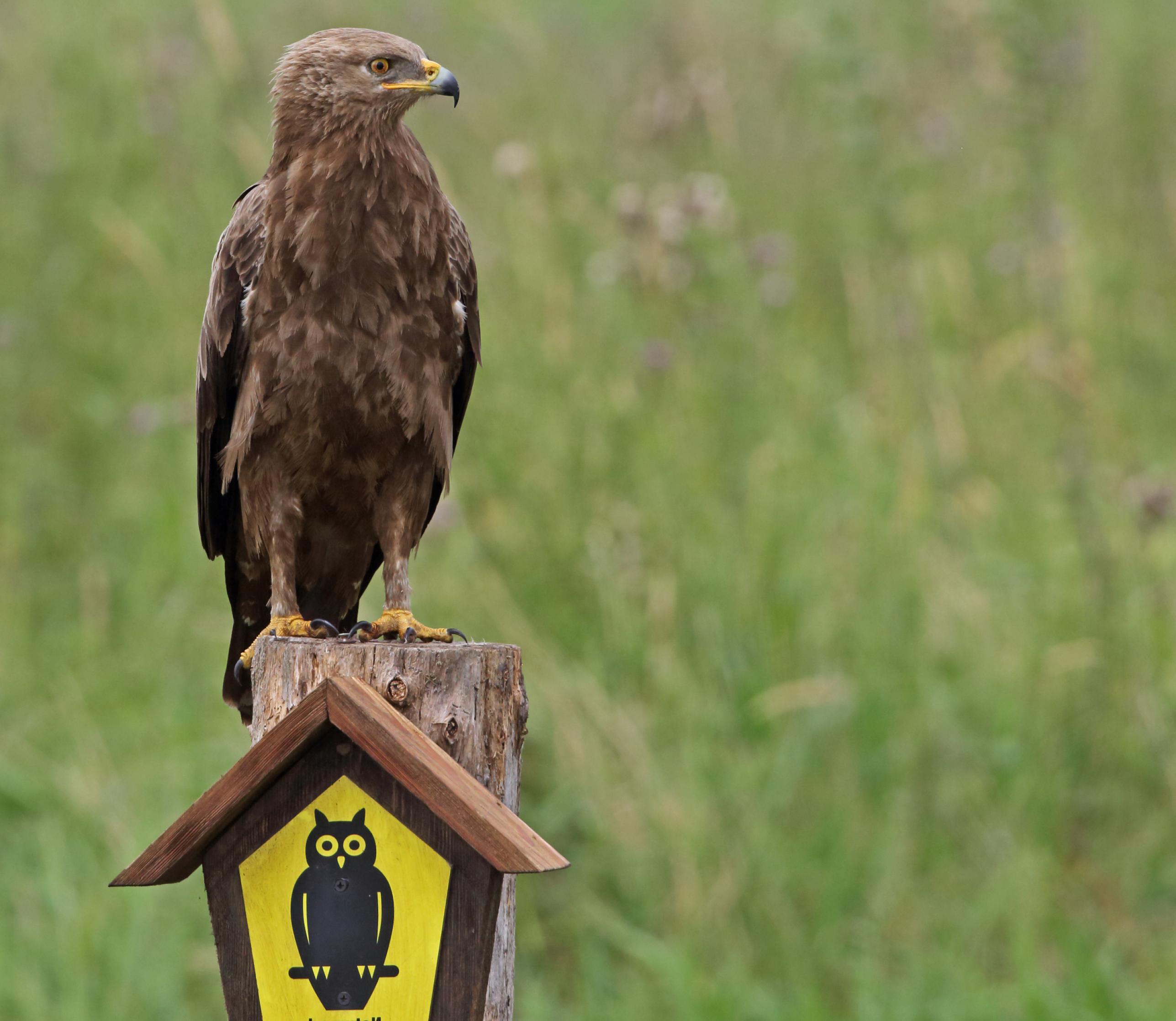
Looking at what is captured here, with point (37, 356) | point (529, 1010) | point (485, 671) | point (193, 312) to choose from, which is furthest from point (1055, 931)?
point (37, 356)

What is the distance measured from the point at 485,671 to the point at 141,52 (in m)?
5.98

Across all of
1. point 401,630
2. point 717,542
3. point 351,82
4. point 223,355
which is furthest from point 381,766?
point 717,542

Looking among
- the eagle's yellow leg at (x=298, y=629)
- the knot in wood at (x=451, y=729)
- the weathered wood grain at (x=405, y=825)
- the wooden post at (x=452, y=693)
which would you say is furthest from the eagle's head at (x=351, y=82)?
the weathered wood grain at (x=405, y=825)

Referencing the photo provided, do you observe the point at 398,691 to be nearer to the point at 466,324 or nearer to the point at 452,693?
the point at 452,693

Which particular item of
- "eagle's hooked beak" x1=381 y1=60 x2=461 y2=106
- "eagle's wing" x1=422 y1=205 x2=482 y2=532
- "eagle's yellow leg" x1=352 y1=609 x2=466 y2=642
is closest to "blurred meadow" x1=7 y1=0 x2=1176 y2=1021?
"eagle's wing" x1=422 y1=205 x2=482 y2=532

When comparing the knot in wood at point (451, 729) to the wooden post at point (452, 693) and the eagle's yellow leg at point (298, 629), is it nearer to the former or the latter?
the wooden post at point (452, 693)

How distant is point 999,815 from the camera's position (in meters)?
4.58

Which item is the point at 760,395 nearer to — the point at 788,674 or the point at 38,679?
the point at 788,674

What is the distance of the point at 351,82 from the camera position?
9.94ft

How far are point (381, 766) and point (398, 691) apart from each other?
0.21 metres

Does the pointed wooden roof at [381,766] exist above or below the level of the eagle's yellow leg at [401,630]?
below

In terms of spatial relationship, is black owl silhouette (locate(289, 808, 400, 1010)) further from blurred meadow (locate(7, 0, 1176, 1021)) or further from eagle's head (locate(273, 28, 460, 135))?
blurred meadow (locate(7, 0, 1176, 1021))

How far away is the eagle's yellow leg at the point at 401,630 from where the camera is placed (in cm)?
279

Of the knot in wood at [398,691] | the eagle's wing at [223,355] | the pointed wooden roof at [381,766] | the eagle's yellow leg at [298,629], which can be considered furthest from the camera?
the eagle's wing at [223,355]
